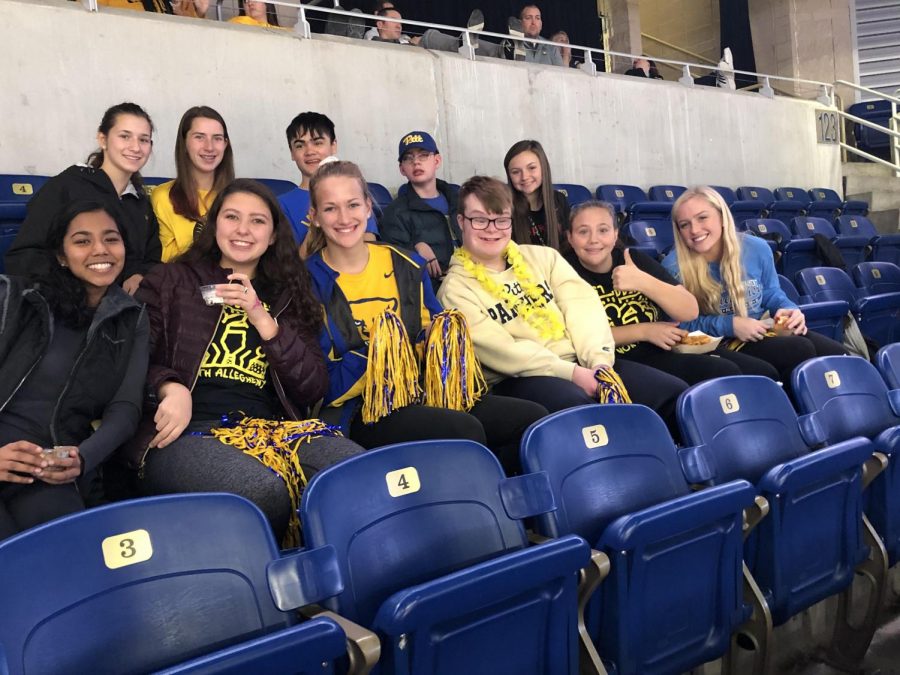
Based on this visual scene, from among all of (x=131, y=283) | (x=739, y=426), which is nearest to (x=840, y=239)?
(x=739, y=426)

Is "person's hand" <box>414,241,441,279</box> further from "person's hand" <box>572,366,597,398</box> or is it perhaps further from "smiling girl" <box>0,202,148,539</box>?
"smiling girl" <box>0,202,148,539</box>

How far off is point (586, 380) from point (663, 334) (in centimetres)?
50

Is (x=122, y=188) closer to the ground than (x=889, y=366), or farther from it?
farther from it

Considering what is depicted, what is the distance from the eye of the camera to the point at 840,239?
5.46 meters

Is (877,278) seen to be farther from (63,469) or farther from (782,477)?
(63,469)

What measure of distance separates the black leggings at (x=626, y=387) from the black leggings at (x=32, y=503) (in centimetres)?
123

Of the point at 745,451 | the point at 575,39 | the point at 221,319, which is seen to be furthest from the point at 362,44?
the point at 575,39

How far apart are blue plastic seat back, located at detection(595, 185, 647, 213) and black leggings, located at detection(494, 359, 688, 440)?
3547mm

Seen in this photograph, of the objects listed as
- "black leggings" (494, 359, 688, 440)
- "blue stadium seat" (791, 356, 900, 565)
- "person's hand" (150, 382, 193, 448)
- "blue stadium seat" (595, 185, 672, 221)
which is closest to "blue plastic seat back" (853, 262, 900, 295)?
"blue stadium seat" (595, 185, 672, 221)

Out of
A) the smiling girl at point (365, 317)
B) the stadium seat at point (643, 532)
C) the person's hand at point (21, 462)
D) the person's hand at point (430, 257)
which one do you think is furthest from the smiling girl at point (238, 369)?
the person's hand at point (430, 257)

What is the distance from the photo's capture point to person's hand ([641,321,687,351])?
276cm

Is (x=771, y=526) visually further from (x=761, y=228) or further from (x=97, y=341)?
(x=761, y=228)

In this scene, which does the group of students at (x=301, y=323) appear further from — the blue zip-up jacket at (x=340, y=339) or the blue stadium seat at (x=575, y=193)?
the blue stadium seat at (x=575, y=193)

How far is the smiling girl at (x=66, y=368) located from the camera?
5.17 feet
